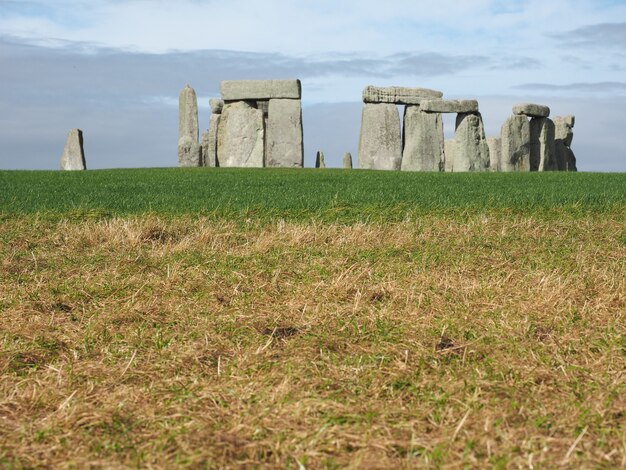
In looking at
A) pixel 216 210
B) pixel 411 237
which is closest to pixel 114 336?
pixel 411 237

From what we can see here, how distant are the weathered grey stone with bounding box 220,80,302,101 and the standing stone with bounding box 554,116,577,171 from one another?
37.4 feet

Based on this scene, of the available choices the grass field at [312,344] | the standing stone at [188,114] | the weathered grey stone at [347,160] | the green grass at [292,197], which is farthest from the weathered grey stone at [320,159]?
the grass field at [312,344]

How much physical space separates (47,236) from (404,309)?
189 inches

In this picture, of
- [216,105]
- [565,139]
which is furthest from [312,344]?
[565,139]

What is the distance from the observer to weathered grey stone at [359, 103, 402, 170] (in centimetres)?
2527

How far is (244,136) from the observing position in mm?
24828

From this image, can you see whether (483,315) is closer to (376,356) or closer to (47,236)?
(376,356)

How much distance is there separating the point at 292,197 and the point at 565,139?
71.2ft

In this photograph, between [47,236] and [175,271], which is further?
[47,236]

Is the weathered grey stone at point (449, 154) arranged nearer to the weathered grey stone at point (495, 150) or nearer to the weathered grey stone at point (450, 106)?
the weathered grey stone at point (495, 150)

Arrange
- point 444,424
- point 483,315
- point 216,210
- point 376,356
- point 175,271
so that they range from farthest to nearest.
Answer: point 216,210 < point 175,271 < point 483,315 < point 376,356 < point 444,424

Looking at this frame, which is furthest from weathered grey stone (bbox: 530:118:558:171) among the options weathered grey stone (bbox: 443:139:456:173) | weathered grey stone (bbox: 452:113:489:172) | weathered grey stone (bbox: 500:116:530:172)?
weathered grey stone (bbox: 443:139:456:173)

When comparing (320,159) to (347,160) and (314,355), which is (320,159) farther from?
(314,355)

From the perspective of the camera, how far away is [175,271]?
6.43 m
